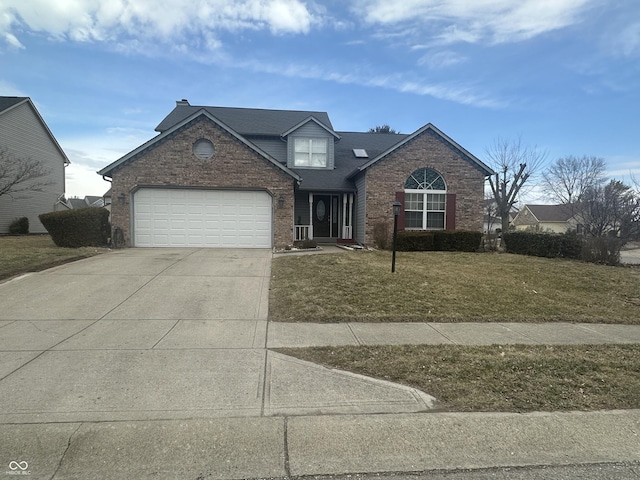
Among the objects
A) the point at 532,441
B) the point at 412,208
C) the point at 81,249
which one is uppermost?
the point at 412,208

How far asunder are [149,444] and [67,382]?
1657 millimetres

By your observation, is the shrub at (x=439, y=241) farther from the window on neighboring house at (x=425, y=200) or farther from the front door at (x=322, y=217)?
the front door at (x=322, y=217)

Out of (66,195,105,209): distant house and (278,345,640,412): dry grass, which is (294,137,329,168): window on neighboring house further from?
(66,195,105,209): distant house

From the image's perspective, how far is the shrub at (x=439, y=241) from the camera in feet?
48.7


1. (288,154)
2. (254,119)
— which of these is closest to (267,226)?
(288,154)

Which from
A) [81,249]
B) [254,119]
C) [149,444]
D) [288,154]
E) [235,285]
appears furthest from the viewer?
[254,119]

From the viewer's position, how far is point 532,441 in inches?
124

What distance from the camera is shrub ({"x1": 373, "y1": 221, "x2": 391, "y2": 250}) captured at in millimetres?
15234

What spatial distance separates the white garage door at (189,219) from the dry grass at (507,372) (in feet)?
34.4

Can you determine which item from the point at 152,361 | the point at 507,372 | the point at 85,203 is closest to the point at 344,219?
the point at 507,372

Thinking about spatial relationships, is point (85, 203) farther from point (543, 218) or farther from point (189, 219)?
point (543, 218)

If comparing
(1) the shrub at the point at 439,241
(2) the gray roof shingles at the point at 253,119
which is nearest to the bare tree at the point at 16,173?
(2) the gray roof shingles at the point at 253,119

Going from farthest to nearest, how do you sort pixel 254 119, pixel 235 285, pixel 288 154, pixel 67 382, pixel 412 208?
pixel 254 119 → pixel 288 154 → pixel 412 208 → pixel 235 285 → pixel 67 382

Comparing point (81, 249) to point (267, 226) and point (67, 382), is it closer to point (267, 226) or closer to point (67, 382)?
point (267, 226)
